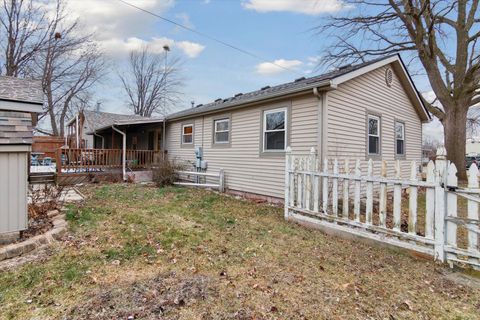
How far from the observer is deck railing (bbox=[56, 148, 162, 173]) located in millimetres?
11380

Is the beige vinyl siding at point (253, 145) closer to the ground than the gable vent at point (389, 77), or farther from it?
closer to the ground

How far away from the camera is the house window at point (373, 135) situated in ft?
28.6

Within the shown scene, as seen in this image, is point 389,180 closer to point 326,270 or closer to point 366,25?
point 326,270

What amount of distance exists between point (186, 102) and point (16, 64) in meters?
17.9

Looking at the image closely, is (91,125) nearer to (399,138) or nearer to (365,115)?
(365,115)

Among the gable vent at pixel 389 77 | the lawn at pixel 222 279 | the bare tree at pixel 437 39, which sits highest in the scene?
the bare tree at pixel 437 39

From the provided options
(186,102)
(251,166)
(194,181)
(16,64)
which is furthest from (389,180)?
(186,102)

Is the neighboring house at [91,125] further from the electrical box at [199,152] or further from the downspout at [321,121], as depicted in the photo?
the downspout at [321,121]

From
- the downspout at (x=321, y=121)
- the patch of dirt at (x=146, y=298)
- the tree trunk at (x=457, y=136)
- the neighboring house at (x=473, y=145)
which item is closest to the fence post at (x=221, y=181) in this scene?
the downspout at (x=321, y=121)

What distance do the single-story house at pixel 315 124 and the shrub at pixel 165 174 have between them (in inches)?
38.8

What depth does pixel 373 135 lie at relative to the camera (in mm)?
8812

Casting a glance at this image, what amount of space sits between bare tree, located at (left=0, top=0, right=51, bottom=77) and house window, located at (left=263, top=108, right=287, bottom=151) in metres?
19.3

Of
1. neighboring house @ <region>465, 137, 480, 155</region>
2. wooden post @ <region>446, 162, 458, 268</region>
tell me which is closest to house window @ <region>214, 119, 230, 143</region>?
wooden post @ <region>446, 162, 458, 268</region>

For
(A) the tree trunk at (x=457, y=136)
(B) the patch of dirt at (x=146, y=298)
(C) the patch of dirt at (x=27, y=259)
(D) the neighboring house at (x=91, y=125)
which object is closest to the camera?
(B) the patch of dirt at (x=146, y=298)
